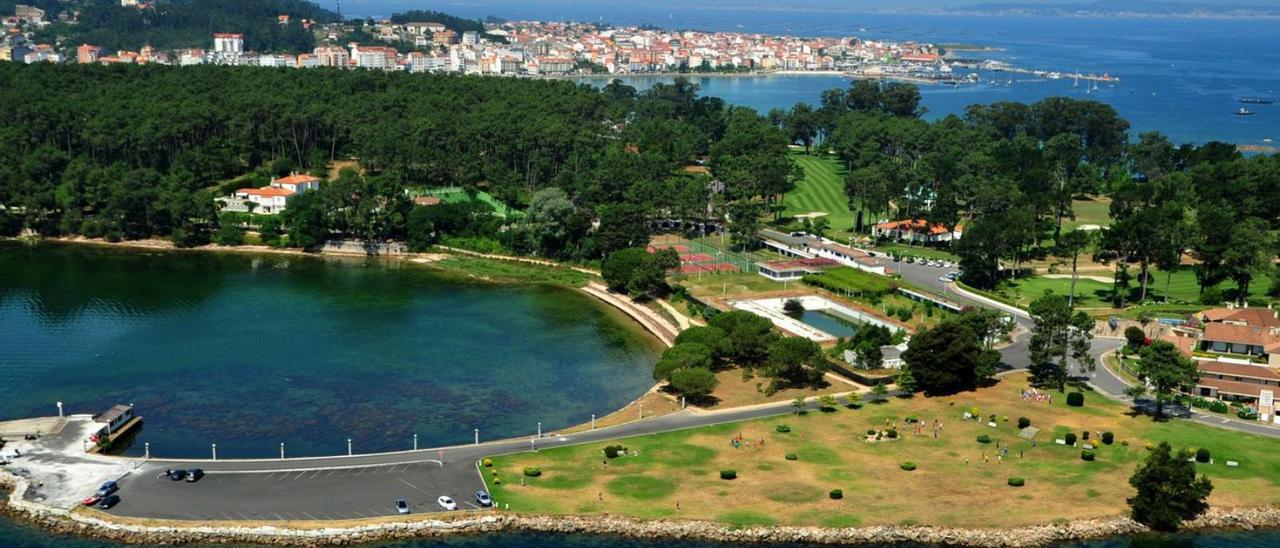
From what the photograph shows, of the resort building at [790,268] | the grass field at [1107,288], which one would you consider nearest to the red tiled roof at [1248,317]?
the grass field at [1107,288]

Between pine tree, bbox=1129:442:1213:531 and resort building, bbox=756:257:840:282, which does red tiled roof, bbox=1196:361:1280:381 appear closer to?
pine tree, bbox=1129:442:1213:531

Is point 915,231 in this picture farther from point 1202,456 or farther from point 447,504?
point 447,504

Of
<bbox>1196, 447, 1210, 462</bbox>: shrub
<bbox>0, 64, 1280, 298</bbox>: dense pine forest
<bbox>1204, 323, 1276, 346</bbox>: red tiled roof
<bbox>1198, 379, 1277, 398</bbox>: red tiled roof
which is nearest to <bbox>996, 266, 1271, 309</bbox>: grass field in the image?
<bbox>0, 64, 1280, 298</bbox>: dense pine forest

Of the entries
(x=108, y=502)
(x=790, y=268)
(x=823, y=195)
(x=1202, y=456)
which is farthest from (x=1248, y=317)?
(x=108, y=502)

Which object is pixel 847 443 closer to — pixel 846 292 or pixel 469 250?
pixel 846 292

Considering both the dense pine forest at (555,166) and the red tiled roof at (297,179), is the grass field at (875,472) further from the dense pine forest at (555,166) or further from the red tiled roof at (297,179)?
the red tiled roof at (297,179)

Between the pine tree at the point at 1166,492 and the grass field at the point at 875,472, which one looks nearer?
the pine tree at the point at 1166,492

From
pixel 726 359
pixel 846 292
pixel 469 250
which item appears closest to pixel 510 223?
pixel 469 250
